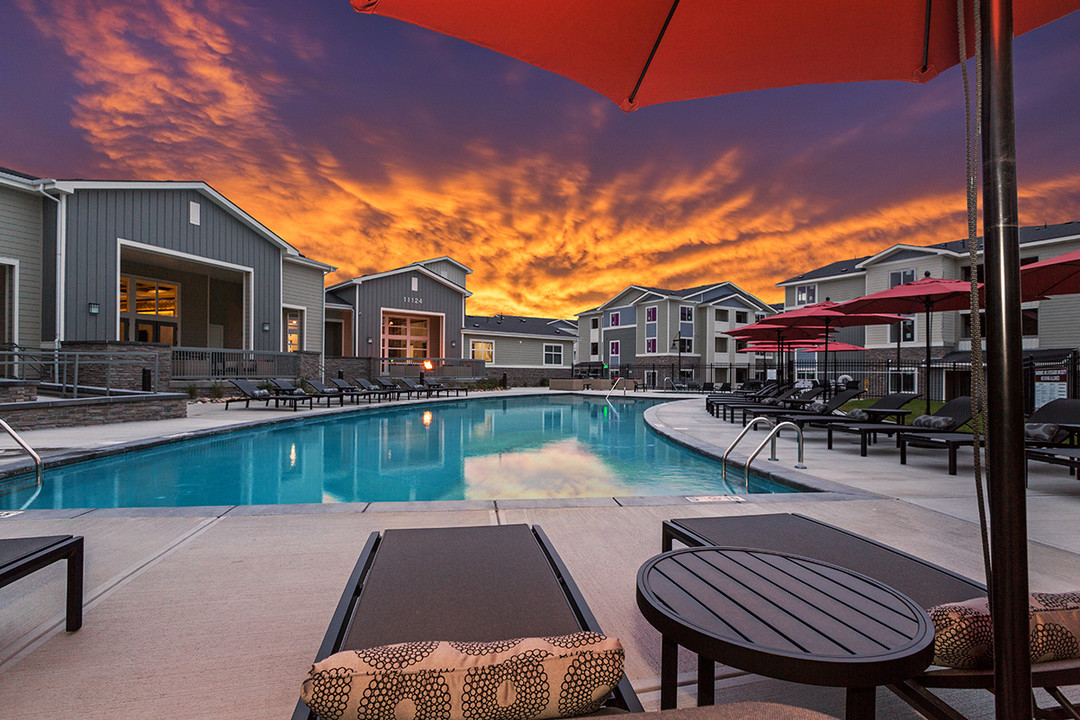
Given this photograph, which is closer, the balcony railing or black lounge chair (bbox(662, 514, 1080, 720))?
black lounge chair (bbox(662, 514, 1080, 720))

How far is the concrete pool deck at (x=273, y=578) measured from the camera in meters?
1.90

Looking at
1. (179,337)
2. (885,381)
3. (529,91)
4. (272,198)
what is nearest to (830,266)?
(885,381)

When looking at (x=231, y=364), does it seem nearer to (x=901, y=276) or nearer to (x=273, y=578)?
(x=273, y=578)

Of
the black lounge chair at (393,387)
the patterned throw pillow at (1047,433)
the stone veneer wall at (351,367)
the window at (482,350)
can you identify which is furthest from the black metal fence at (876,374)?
the stone veneer wall at (351,367)

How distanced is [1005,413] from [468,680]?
116 centimetres

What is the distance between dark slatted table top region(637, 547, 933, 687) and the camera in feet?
4.09

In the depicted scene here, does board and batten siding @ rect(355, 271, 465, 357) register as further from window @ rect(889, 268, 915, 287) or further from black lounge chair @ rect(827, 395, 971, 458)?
window @ rect(889, 268, 915, 287)

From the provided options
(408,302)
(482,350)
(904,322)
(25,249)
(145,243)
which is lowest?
(482,350)

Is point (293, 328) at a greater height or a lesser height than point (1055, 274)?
greater

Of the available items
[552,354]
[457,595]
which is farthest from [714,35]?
[552,354]

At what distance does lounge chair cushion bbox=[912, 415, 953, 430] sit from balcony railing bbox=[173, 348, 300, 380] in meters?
18.6

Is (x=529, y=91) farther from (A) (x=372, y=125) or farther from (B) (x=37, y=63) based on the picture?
(B) (x=37, y=63)

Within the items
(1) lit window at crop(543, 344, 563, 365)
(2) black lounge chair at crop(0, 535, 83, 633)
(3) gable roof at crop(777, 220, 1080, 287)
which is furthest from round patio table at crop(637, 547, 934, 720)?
(1) lit window at crop(543, 344, 563, 365)

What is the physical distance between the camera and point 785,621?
4.83ft
